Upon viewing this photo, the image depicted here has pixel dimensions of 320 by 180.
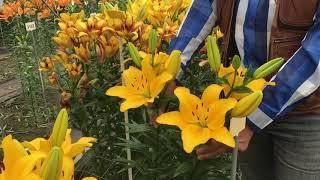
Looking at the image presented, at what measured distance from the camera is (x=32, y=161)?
2.65 ft

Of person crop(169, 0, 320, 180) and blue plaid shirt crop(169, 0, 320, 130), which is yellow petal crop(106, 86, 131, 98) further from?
blue plaid shirt crop(169, 0, 320, 130)

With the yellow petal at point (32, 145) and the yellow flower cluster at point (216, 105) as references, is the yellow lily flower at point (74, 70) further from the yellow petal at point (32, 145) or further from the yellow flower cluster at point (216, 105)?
the yellow petal at point (32, 145)

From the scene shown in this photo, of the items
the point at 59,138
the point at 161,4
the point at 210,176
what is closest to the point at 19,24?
the point at 161,4

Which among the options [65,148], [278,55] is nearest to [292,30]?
[278,55]

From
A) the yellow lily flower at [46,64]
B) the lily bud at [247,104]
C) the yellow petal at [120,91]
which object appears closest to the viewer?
the lily bud at [247,104]

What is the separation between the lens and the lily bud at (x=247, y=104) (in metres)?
1.15

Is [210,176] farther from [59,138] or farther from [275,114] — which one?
[59,138]

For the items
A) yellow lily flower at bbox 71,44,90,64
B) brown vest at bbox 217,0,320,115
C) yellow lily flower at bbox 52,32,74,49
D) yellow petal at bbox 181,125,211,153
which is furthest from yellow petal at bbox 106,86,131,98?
yellow lily flower at bbox 52,32,74,49

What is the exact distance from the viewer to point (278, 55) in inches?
60.4

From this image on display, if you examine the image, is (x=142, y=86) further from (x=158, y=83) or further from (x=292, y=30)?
(x=292, y=30)

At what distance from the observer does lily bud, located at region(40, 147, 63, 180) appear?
31.3 inches

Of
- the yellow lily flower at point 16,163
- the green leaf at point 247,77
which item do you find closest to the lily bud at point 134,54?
the green leaf at point 247,77

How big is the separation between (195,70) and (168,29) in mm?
282

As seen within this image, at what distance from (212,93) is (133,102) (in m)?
Result: 0.24
